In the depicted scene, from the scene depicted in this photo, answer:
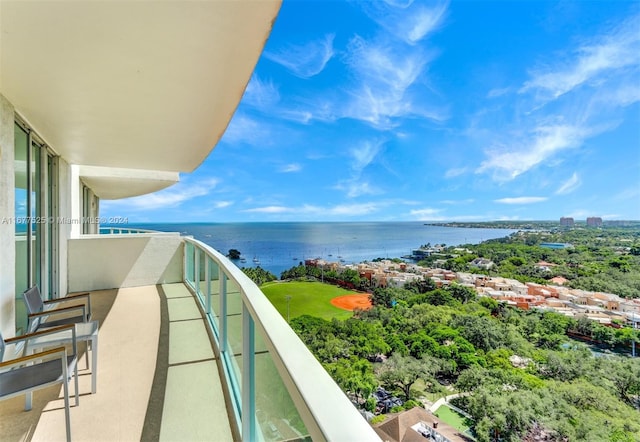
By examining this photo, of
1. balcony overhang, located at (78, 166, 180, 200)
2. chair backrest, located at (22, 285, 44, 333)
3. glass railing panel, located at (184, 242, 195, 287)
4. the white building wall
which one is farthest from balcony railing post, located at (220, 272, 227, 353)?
balcony overhang, located at (78, 166, 180, 200)

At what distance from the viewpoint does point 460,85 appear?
65.7 metres

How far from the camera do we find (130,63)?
2.35 metres

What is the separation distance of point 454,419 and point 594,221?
37740mm

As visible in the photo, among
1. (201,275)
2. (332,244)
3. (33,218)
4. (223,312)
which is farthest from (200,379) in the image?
(332,244)

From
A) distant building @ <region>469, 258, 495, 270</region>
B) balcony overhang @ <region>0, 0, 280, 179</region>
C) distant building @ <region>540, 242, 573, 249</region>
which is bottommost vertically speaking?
distant building @ <region>469, 258, 495, 270</region>

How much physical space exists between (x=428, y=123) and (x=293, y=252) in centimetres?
4541

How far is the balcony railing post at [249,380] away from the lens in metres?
1.67

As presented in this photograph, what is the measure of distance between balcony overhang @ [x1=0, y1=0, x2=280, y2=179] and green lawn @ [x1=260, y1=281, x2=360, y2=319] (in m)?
24.4

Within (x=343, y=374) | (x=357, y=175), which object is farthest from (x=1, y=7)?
(x=357, y=175)

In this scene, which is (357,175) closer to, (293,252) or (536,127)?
(293,252)

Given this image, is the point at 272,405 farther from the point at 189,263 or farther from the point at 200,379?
the point at 189,263

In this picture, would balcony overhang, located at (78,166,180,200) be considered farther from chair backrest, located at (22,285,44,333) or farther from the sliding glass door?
chair backrest, located at (22,285,44,333)

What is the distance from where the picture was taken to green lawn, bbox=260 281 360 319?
93.9ft

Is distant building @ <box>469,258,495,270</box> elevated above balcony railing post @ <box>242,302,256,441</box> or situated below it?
below
